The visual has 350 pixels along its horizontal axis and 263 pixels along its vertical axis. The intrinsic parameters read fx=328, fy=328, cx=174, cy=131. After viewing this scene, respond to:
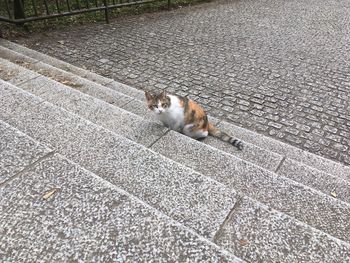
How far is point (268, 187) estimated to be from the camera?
7.10ft

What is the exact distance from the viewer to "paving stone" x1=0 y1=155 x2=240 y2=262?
1.49m

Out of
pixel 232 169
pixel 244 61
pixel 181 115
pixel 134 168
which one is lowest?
pixel 244 61

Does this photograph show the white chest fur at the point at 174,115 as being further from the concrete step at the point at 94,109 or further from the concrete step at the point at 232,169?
the concrete step at the point at 232,169

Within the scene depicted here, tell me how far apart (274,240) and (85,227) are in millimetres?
940

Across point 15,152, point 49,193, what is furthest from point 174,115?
point 49,193

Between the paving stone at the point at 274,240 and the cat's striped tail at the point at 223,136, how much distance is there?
135 cm

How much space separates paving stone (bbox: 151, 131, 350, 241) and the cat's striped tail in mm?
620

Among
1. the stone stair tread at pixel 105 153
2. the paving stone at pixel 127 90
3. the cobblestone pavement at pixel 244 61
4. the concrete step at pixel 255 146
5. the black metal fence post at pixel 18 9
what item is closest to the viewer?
the stone stair tread at pixel 105 153

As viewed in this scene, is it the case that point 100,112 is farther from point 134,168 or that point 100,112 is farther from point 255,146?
point 255,146

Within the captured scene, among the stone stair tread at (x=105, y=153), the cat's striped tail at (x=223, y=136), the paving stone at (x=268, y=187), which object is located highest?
the stone stair tread at (x=105, y=153)

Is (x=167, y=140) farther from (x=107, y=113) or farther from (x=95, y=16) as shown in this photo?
(x=95, y=16)

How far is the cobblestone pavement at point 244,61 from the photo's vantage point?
4.11 meters

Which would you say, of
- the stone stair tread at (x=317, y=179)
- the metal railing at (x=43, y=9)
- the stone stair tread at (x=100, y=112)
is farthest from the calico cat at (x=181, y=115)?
the metal railing at (x=43, y=9)

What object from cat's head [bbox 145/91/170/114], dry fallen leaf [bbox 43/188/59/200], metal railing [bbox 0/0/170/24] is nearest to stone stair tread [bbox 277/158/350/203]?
cat's head [bbox 145/91/170/114]
